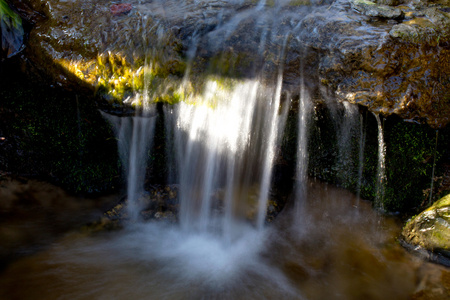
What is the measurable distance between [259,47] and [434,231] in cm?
349

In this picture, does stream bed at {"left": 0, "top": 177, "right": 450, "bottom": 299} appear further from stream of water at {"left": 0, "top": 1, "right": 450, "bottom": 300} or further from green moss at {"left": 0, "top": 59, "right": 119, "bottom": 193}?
green moss at {"left": 0, "top": 59, "right": 119, "bottom": 193}

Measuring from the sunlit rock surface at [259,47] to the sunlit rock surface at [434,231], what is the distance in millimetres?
1223

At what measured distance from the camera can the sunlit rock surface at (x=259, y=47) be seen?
3.38 meters

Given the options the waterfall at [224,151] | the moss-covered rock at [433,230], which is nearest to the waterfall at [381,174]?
the moss-covered rock at [433,230]

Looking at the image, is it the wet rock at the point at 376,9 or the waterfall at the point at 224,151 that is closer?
the wet rock at the point at 376,9

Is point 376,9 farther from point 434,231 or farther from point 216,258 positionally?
point 216,258

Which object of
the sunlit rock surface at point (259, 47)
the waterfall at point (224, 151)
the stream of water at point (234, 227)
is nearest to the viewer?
the sunlit rock surface at point (259, 47)

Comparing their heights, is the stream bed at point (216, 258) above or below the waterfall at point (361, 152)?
below

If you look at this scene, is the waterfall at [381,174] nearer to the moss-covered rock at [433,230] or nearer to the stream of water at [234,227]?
the stream of water at [234,227]

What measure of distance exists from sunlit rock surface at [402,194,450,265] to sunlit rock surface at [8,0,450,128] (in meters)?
1.22

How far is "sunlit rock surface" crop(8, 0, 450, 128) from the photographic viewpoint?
133 inches

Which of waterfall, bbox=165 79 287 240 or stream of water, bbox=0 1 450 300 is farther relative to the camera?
waterfall, bbox=165 79 287 240

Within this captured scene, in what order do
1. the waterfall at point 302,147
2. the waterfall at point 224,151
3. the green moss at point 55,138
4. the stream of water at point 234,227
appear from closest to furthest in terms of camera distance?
1. the stream of water at point 234,227
2. the waterfall at point 302,147
3. the waterfall at point 224,151
4. the green moss at point 55,138

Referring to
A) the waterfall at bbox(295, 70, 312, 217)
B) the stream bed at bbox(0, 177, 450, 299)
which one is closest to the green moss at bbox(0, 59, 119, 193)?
the stream bed at bbox(0, 177, 450, 299)
